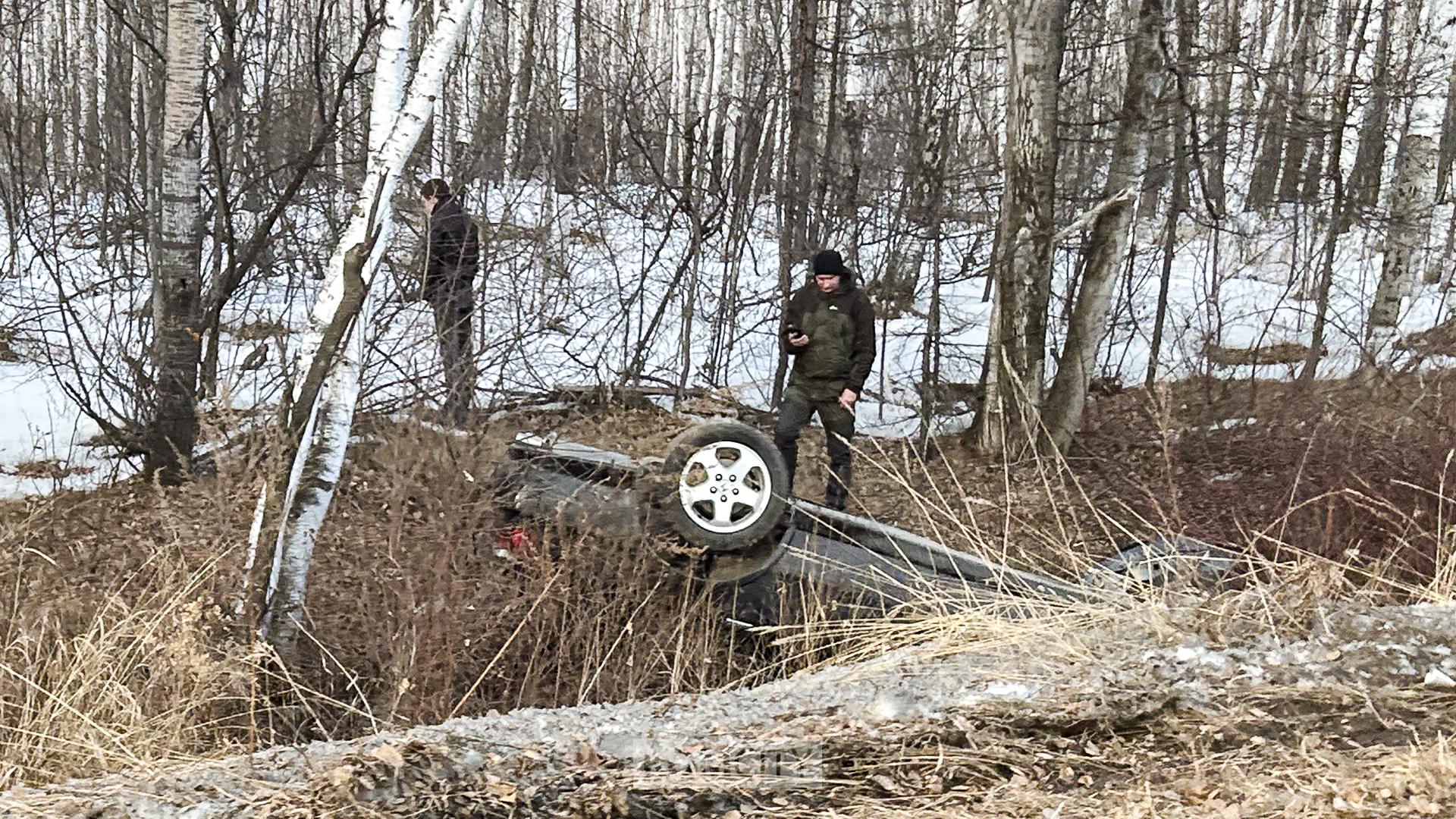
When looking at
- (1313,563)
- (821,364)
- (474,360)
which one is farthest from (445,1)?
(1313,563)

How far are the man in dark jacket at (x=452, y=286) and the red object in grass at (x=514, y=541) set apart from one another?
87 cm

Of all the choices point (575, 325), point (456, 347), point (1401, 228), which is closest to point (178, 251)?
point (456, 347)

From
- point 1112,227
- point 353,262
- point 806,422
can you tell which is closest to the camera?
point 353,262

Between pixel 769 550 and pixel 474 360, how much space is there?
6.85ft

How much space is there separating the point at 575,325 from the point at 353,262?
6.61m

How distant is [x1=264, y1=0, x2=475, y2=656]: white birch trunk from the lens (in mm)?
4789

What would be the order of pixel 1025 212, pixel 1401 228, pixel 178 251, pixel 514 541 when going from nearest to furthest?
pixel 514 541 → pixel 178 251 → pixel 1025 212 → pixel 1401 228

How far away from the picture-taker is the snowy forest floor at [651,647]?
112 inches

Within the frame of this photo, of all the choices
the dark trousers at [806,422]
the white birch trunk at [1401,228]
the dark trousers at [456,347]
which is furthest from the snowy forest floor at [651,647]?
the white birch trunk at [1401,228]

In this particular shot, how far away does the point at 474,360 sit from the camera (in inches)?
245

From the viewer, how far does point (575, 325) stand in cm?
1136

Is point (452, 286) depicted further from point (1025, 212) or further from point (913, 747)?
point (913, 747)

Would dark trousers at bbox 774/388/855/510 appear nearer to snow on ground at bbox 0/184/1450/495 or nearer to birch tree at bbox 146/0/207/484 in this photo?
snow on ground at bbox 0/184/1450/495

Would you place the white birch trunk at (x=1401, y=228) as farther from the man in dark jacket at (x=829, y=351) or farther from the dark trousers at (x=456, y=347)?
the dark trousers at (x=456, y=347)
